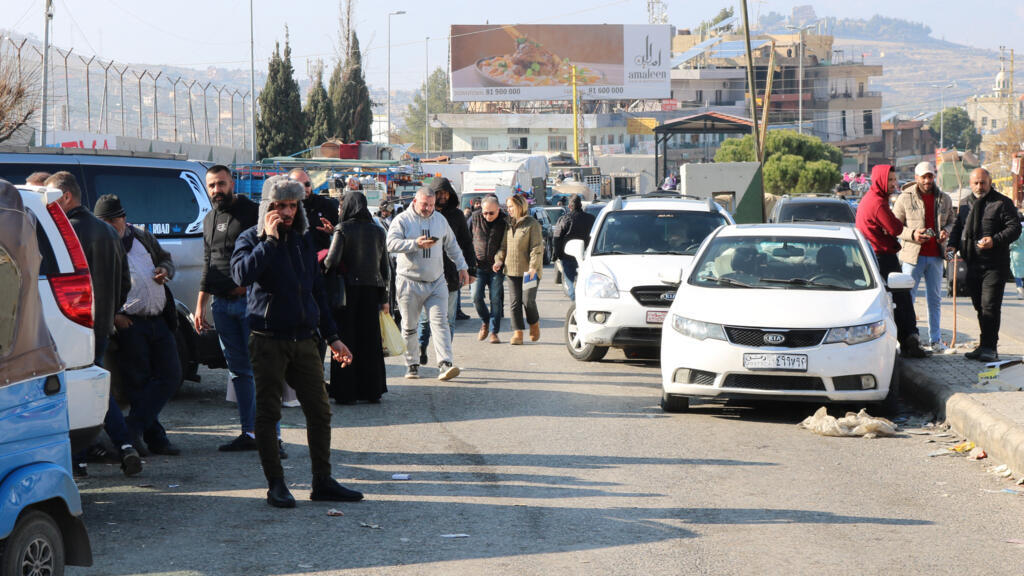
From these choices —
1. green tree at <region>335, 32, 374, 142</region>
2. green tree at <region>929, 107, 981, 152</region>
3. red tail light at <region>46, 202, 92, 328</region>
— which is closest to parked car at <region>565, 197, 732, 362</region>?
red tail light at <region>46, 202, 92, 328</region>

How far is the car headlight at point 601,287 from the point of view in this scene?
13036 mm

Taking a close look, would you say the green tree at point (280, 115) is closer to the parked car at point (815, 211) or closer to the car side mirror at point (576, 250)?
the parked car at point (815, 211)

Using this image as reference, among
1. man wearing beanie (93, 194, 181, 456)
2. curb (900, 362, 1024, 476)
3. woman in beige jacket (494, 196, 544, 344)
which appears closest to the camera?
curb (900, 362, 1024, 476)

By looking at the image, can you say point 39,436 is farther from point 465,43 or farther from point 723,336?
point 465,43

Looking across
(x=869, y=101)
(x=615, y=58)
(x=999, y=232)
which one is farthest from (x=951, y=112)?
(x=999, y=232)

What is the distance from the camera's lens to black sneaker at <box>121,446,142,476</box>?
764cm

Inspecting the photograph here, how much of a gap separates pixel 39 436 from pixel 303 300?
224 cm

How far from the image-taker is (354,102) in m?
74.2

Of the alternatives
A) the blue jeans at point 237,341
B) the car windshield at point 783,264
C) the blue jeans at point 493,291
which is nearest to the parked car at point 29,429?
the blue jeans at point 237,341

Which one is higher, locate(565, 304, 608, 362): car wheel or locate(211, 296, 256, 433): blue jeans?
locate(211, 296, 256, 433): blue jeans

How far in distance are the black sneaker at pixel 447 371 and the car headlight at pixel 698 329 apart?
2598 millimetres

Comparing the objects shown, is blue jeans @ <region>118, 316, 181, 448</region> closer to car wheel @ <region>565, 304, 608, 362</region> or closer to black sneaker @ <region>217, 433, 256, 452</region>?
black sneaker @ <region>217, 433, 256, 452</region>

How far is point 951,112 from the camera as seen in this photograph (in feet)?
627

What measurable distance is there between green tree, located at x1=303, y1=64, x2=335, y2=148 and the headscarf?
58.4 m
